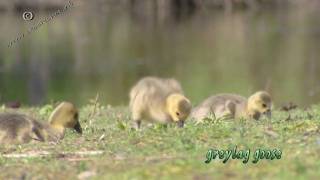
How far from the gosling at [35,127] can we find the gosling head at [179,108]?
1.51m

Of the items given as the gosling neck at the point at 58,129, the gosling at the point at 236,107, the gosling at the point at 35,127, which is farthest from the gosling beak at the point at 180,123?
the gosling neck at the point at 58,129

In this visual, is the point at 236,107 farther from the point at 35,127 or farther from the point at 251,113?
the point at 35,127

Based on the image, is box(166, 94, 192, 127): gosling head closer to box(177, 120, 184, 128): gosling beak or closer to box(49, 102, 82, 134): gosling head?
box(177, 120, 184, 128): gosling beak

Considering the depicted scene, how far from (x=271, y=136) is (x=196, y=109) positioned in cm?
388

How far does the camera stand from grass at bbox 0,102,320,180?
6590 mm

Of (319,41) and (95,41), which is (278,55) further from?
(95,41)

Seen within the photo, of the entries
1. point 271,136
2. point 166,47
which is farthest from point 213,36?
point 271,136

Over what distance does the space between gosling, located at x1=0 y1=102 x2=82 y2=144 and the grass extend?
0.49ft

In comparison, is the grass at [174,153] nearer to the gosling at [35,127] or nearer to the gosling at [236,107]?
the gosling at [35,127]

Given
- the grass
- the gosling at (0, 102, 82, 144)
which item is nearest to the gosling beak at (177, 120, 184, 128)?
the grass

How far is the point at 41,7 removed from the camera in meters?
55.3

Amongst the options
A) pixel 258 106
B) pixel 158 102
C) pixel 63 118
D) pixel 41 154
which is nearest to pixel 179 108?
pixel 158 102

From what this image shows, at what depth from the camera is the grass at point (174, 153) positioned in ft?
21.6

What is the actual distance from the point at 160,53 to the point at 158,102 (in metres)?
25.8
